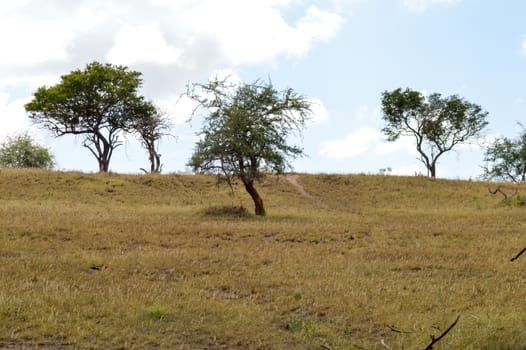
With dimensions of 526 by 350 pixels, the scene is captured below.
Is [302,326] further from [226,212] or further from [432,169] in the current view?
[432,169]

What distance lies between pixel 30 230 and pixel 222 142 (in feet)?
44.0

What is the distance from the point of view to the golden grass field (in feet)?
30.8

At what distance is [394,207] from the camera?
3953 centimetres

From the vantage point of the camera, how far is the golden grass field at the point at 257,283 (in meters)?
9.38

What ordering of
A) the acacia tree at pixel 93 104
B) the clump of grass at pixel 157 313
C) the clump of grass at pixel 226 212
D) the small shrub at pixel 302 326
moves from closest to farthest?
the small shrub at pixel 302 326 < the clump of grass at pixel 157 313 < the clump of grass at pixel 226 212 < the acacia tree at pixel 93 104

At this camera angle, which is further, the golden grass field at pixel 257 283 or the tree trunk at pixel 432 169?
→ the tree trunk at pixel 432 169

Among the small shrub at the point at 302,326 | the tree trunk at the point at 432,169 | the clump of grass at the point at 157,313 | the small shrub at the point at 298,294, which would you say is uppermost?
the tree trunk at the point at 432,169

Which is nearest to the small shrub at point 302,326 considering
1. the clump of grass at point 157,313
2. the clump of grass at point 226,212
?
the clump of grass at point 157,313

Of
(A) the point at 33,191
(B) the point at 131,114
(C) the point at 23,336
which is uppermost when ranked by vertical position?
(B) the point at 131,114

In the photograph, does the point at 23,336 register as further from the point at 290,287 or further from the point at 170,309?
the point at 290,287

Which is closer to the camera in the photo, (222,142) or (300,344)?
(300,344)

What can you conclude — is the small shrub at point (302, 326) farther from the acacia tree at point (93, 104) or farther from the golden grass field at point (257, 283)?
the acacia tree at point (93, 104)

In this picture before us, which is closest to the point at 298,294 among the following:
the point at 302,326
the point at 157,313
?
the point at 302,326

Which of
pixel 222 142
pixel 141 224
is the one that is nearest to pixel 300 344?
pixel 141 224
